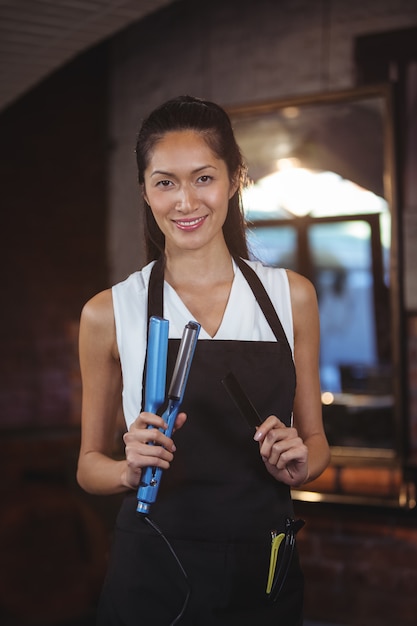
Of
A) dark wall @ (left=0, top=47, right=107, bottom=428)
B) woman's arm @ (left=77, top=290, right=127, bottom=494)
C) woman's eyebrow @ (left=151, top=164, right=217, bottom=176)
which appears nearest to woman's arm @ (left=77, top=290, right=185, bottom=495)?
woman's arm @ (left=77, top=290, right=127, bottom=494)

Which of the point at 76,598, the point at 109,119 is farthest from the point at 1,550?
the point at 109,119

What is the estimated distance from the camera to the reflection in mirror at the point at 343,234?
3311 millimetres

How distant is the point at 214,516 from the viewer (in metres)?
1.29

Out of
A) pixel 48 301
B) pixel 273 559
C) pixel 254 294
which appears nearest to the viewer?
pixel 273 559

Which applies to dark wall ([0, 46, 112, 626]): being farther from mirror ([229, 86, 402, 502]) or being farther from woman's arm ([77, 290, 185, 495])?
woman's arm ([77, 290, 185, 495])

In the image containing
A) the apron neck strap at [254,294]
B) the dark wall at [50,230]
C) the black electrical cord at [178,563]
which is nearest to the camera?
the black electrical cord at [178,563]

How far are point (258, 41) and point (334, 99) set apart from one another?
52 cm

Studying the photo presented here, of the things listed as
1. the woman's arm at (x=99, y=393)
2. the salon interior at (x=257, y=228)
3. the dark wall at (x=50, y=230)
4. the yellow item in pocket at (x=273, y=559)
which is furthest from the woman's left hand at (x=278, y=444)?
the dark wall at (x=50, y=230)

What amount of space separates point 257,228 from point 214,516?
2350 millimetres

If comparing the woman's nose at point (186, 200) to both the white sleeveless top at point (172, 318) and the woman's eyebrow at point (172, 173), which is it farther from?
the white sleeveless top at point (172, 318)

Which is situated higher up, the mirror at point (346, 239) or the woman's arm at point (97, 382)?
the mirror at point (346, 239)

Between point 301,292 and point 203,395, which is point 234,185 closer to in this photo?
point 301,292

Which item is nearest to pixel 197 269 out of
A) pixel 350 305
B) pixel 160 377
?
pixel 160 377

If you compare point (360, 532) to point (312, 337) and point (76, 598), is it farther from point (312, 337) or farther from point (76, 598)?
point (312, 337)
